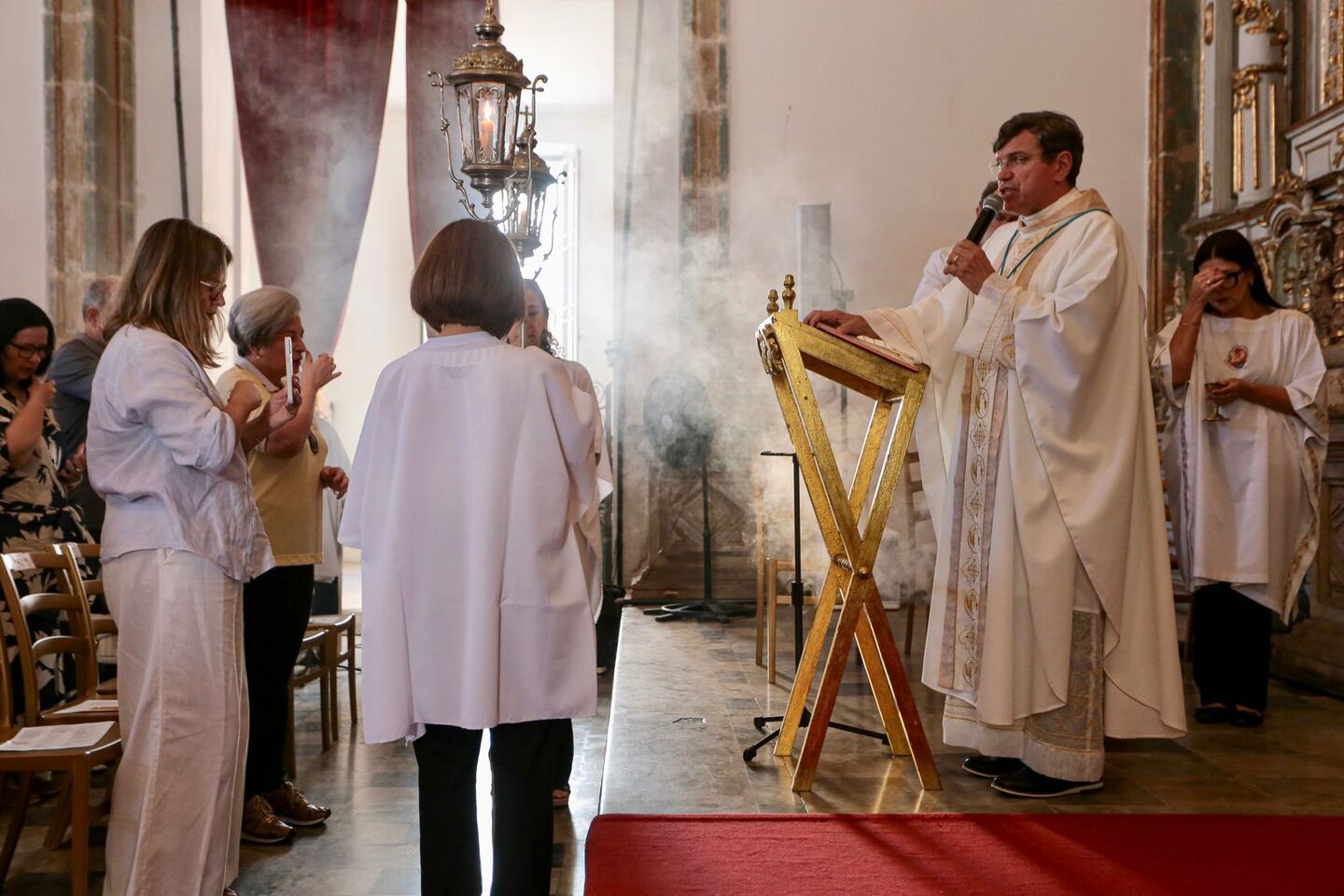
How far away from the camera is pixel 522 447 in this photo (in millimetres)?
2084

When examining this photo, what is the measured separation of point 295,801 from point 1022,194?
2590 mm

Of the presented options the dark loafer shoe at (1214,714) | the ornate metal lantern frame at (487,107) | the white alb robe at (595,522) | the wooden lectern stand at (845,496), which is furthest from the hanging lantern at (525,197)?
the dark loafer shoe at (1214,714)

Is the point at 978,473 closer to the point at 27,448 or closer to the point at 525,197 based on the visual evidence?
the point at 525,197

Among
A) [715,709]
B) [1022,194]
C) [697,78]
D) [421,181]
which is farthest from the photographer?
[421,181]

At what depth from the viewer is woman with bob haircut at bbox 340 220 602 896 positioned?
2.08 m

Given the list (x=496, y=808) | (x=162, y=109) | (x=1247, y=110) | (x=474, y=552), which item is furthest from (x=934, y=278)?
(x=162, y=109)

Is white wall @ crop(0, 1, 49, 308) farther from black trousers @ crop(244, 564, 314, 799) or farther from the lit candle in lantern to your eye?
black trousers @ crop(244, 564, 314, 799)

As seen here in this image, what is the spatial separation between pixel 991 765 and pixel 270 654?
192cm

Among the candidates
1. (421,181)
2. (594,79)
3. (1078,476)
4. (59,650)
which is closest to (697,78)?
(421,181)

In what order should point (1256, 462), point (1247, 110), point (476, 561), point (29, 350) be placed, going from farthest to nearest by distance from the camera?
point (1247, 110), point (1256, 462), point (29, 350), point (476, 561)

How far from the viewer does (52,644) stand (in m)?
2.88

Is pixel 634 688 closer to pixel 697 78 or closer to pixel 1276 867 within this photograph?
pixel 1276 867

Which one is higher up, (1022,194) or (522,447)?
(1022,194)

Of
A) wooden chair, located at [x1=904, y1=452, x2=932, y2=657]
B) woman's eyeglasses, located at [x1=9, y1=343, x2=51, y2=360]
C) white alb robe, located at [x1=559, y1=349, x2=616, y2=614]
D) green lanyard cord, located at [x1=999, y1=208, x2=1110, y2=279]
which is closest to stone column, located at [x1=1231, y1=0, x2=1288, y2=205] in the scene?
wooden chair, located at [x1=904, y1=452, x2=932, y2=657]
